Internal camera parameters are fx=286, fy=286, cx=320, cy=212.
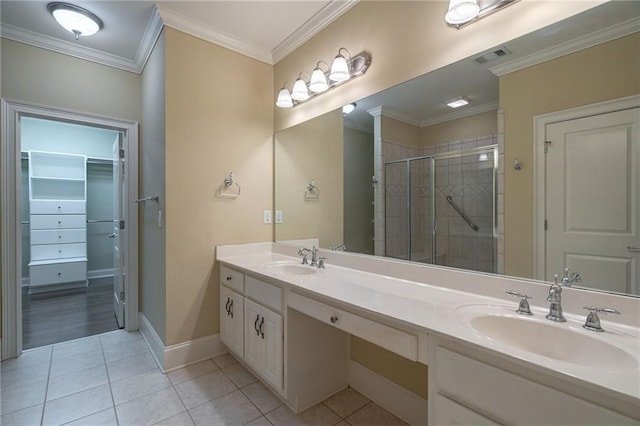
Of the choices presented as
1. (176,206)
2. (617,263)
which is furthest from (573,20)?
(176,206)

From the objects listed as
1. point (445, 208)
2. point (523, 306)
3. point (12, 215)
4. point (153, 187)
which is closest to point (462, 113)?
point (445, 208)

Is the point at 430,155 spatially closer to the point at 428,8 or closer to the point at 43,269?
the point at 428,8

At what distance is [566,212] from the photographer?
112 centimetres

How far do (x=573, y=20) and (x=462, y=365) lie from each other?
1313 millimetres

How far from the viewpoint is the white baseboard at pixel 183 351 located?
208cm

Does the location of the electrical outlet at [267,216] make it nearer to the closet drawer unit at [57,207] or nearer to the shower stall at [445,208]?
the shower stall at [445,208]

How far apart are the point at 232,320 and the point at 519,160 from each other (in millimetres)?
2015

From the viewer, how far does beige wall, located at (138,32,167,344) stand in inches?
83.9

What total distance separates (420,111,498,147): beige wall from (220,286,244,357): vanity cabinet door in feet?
5.19

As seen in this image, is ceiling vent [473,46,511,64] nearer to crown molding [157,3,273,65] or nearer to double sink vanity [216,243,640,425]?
double sink vanity [216,243,640,425]

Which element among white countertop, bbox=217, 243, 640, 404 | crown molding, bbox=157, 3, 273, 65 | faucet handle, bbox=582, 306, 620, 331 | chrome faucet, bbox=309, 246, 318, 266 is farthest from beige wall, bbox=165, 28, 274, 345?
faucet handle, bbox=582, 306, 620, 331

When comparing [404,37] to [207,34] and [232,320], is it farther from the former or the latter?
[232,320]

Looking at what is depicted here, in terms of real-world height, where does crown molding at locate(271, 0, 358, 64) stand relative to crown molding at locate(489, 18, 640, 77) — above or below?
above

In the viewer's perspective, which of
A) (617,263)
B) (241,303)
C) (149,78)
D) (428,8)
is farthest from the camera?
(149,78)
